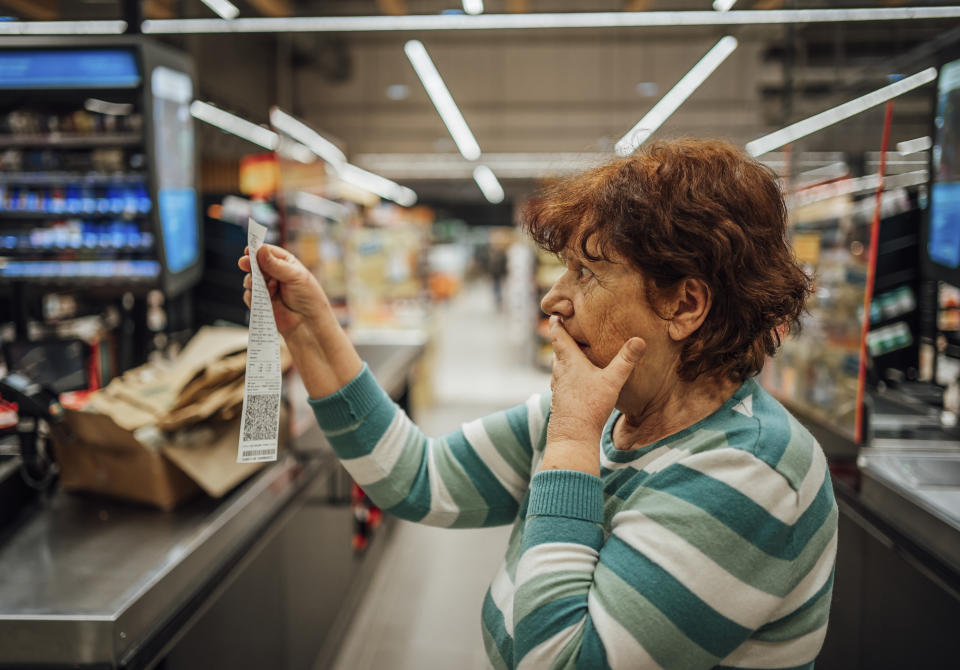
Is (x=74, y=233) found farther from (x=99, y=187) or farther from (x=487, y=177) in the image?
(x=487, y=177)

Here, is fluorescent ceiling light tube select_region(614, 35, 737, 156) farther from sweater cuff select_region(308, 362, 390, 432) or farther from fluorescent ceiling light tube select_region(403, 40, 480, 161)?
fluorescent ceiling light tube select_region(403, 40, 480, 161)

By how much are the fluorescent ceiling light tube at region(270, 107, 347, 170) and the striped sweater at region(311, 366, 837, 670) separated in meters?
2.12

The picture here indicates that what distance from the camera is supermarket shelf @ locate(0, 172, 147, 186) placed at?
14.6ft

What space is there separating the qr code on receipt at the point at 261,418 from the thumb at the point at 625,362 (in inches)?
21.9

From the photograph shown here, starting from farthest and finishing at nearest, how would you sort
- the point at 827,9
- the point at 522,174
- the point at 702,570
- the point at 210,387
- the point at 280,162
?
the point at 522,174
the point at 280,162
the point at 210,387
the point at 827,9
the point at 702,570

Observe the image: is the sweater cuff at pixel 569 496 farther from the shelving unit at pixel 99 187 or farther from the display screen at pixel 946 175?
the shelving unit at pixel 99 187

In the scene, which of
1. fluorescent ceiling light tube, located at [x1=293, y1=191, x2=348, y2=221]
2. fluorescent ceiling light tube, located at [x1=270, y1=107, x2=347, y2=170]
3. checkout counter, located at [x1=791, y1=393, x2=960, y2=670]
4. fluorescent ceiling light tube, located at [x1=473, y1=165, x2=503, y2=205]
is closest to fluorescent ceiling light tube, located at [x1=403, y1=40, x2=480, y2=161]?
fluorescent ceiling light tube, located at [x1=270, y1=107, x2=347, y2=170]

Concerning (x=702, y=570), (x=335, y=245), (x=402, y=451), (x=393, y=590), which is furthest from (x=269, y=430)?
(x=335, y=245)

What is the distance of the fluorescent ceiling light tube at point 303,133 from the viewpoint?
2.62m

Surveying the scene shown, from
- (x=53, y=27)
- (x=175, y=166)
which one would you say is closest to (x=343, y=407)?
(x=53, y=27)

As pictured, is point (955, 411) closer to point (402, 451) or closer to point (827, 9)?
point (827, 9)

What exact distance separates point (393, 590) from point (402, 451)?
2667 mm

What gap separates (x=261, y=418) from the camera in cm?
114

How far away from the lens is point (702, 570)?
0.84 metres
